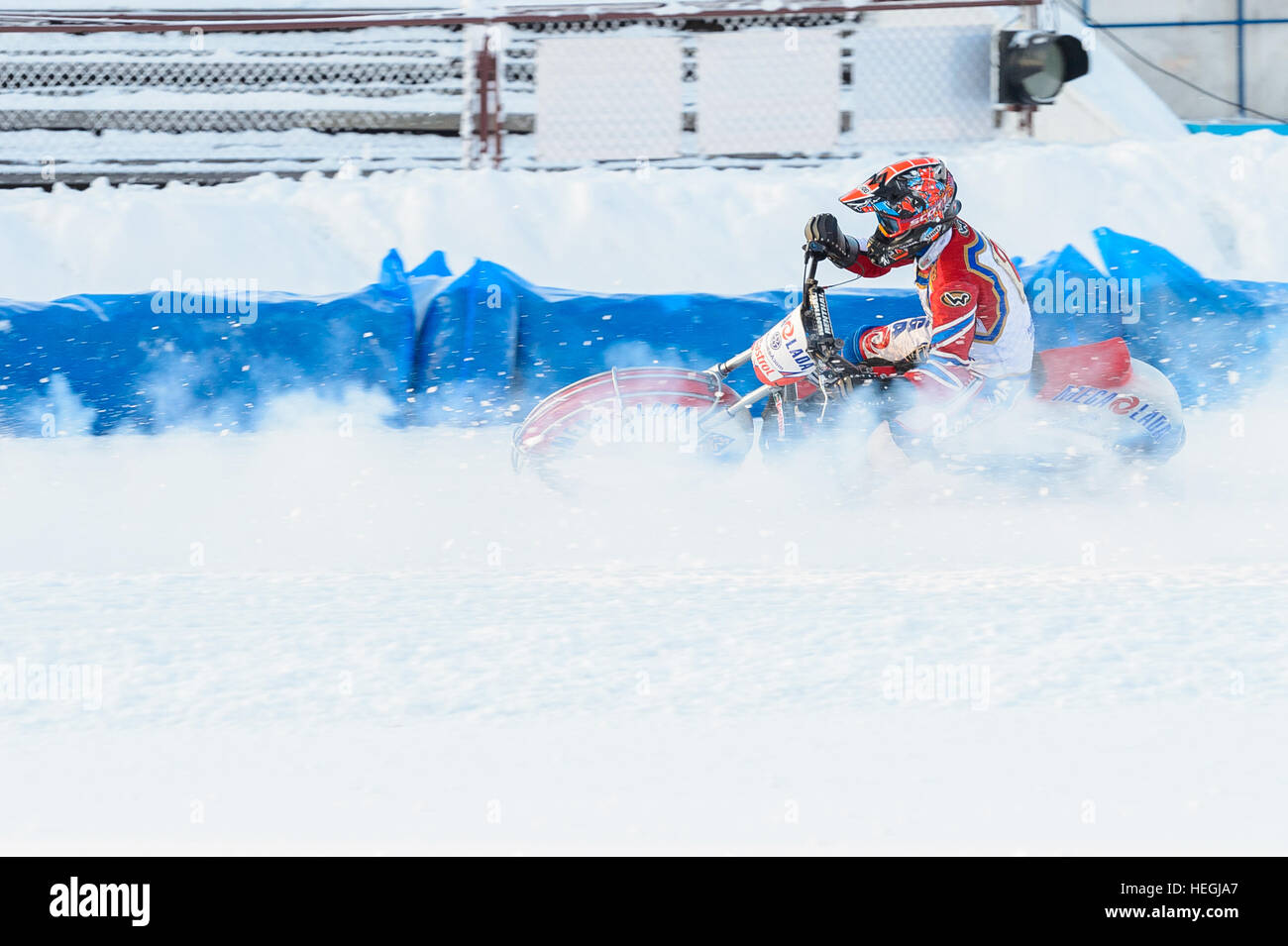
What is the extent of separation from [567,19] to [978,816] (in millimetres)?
6802

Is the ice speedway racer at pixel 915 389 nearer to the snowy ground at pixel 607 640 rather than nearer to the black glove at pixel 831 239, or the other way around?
the black glove at pixel 831 239

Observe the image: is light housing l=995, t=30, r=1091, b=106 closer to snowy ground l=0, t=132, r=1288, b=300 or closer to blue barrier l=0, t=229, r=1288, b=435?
snowy ground l=0, t=132, r=1288, b=300

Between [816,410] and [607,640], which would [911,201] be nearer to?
[816,410]

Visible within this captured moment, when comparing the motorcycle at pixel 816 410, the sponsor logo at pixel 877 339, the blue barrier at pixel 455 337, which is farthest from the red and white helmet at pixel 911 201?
the blue barrier at pixel 455 337

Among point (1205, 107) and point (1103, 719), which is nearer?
point (1103, 719)

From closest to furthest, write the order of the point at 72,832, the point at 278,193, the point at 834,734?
the point at 72,832 → the point at 834,734 → the point at 278,193

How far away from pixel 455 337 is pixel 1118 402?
286 centimetres

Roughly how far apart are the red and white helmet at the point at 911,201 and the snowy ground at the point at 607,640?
866 mm

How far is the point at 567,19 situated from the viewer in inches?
311

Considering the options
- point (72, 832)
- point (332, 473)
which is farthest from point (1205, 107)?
point (72, 832)

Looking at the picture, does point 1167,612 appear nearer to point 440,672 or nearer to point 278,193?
point 440,672

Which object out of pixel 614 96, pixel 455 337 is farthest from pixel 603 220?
pixel 614 96

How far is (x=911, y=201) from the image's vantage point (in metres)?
4.25

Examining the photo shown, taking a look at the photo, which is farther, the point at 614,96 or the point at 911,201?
the point at 614,96
